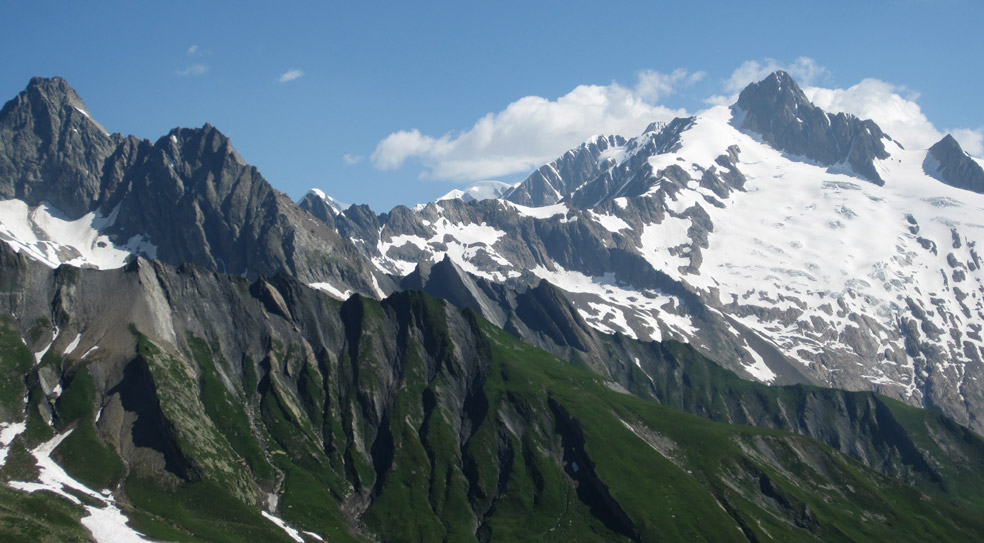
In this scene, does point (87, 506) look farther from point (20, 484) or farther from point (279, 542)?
point (279, 542)

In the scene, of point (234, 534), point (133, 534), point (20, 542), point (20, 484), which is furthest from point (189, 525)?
point (20, 542)

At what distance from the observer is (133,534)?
17250 cm

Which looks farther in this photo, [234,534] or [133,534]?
[234,534]

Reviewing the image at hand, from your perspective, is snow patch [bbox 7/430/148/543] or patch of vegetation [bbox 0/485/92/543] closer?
patch of vegetation [bbox 0/485/92/543]

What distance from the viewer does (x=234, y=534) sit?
196 m

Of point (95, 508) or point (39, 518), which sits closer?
point (39, 518)

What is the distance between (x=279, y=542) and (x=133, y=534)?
34836mm

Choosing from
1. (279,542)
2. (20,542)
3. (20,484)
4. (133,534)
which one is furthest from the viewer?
(279,542)

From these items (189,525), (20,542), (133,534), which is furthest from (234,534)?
(20,542)

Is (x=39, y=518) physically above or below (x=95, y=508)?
above

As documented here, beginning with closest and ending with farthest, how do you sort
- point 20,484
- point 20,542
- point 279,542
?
1. point 20,542
2. point 20,484
3. point 279,542

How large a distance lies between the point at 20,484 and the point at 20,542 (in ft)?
151

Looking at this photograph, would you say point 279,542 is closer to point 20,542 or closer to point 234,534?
point 234,534

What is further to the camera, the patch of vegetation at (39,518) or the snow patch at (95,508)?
the snow patch at (95,508)
